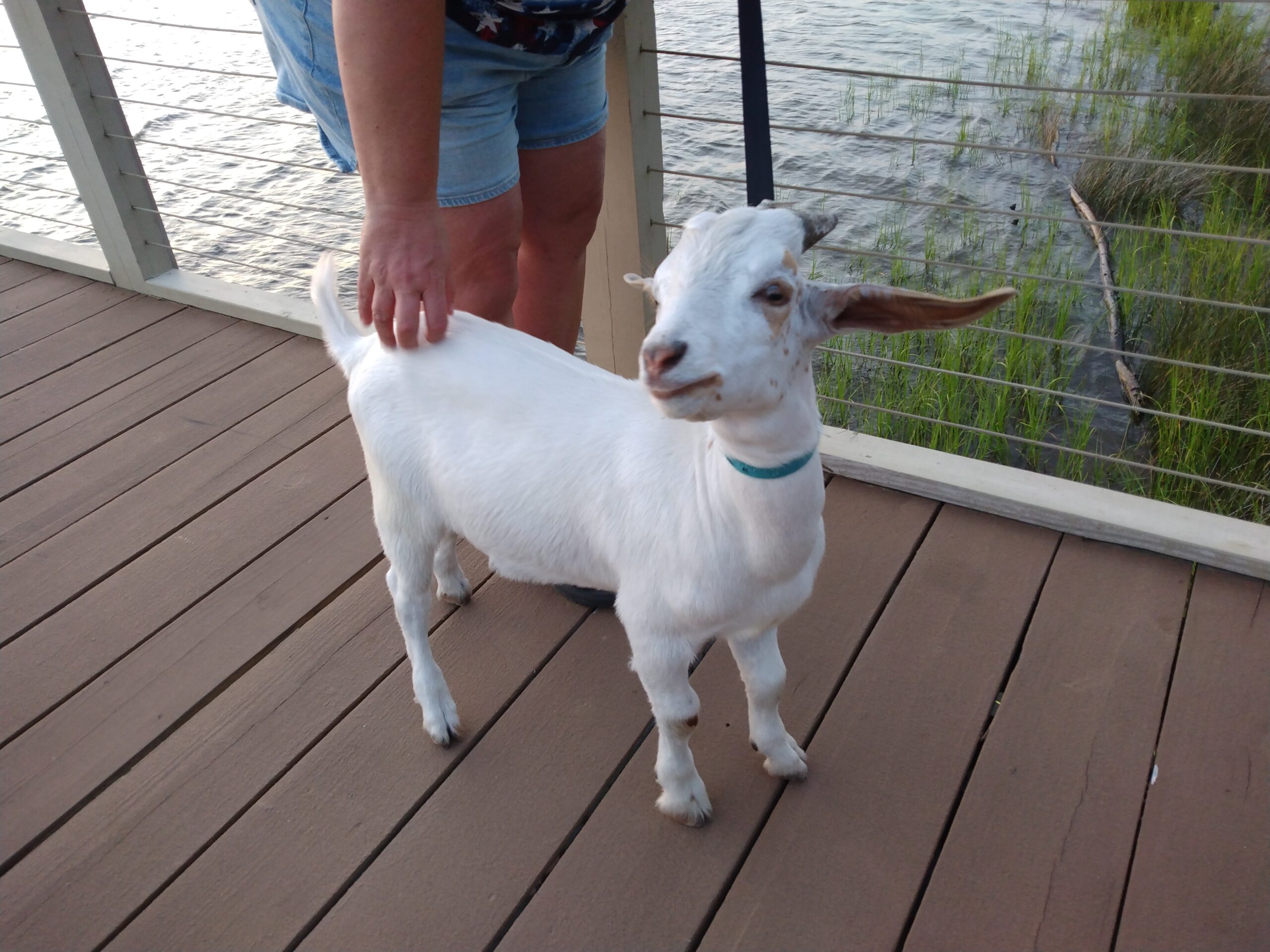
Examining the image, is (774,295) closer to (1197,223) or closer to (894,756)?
(894,756)

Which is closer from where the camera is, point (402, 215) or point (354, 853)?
point (402, 215)

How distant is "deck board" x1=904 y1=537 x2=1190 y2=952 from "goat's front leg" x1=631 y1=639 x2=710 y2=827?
35cm

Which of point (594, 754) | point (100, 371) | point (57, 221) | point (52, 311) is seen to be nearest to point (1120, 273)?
point (594, 754)

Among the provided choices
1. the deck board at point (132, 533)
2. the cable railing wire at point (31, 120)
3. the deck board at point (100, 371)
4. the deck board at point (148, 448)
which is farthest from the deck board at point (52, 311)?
the deck board at point (132, 533)

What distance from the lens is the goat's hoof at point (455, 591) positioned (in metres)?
1.87

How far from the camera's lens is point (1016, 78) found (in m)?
4.36

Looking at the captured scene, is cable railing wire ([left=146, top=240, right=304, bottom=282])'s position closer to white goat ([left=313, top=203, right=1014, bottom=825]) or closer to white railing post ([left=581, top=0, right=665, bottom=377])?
white railing post ([left=581, top=0, right=665, bottom=377])

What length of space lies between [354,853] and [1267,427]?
2.27 metres

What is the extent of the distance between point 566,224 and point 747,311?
0.91 metres

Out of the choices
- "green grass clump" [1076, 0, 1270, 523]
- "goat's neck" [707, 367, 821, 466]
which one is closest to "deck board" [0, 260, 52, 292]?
"goat's neck" [707, 367, 821, 466]

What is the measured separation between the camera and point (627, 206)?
7.14 ft

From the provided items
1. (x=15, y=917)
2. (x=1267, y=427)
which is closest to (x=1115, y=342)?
(x=1267, y=427)

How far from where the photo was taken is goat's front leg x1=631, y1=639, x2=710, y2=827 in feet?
4.32

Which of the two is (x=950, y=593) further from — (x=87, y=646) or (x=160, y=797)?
(x=87, y=646)
